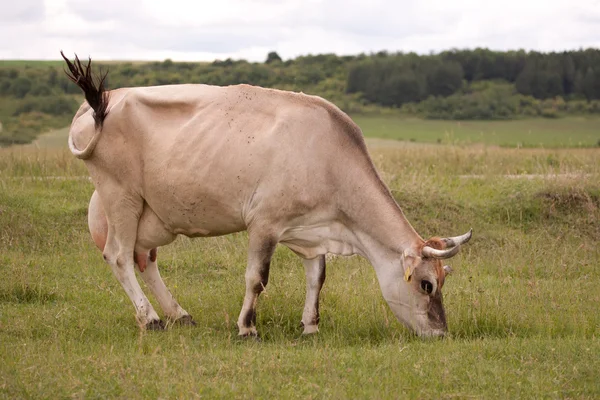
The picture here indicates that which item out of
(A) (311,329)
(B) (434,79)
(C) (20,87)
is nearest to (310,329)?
(A) (311,329)

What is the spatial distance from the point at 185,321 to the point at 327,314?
144 cm

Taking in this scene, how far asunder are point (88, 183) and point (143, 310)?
25.0ft

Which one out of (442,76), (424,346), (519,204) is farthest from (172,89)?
(442,76)

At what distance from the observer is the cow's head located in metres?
7.50

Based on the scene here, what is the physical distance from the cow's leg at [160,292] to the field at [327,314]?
0.27m

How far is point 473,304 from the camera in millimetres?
8180

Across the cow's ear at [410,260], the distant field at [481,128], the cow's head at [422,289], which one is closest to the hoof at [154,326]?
the cow's head at [422,289]

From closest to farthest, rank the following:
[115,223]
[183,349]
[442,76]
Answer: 1. [183,349]
2. [115,223]
3. [442,76]

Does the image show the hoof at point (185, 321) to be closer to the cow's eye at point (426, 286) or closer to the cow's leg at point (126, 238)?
the cow's leg at point (126, 238)

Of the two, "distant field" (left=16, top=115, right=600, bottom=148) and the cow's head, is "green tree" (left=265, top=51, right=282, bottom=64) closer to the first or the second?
"distant field" (left=16, top=115, right=600, bottom=148)

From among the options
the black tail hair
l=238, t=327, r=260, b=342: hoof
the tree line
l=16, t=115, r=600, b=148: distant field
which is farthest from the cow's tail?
the tree line

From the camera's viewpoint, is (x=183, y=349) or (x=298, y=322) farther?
(x=298, y=322)

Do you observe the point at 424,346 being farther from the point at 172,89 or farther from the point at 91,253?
the point at 91,253

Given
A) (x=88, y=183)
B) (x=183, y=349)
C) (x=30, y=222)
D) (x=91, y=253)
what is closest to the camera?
(x=183, y=349)
